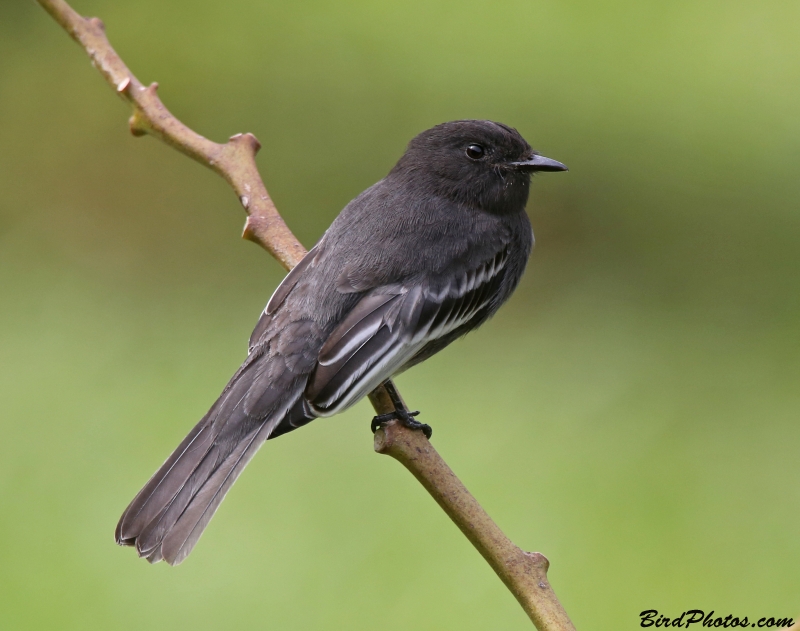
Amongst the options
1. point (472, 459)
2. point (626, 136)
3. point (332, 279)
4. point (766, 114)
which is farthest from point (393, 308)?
point (766, 114)

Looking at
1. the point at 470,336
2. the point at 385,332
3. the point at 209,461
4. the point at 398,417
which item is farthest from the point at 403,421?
the point at 470,336

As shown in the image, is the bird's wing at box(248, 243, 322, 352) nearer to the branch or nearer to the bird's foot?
the branch

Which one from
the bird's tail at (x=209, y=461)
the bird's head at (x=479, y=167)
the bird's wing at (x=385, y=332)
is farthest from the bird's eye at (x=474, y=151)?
the bird's tail at (x=209, y=461)

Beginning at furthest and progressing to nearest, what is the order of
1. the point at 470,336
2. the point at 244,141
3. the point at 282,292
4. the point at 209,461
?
1. the point at 470,336
2. the point at 244,141
3. the point at 282,292
4. the point at 209,461

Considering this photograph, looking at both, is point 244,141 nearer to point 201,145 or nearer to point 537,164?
point 201,145

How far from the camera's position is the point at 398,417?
2801mm

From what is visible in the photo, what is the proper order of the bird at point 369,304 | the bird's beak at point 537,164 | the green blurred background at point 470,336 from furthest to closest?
1. the green blurred background at point 470,336
2. the bird's beak at point 537,164
3. the bird at point 369,304

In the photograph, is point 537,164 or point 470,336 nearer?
point 537,164

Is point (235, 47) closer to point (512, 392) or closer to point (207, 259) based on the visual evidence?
point (207, 259)

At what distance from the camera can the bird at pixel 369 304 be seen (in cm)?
252

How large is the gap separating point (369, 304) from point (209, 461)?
0.61 metres

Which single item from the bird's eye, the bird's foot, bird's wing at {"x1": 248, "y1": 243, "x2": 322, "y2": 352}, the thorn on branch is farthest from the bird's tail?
the bird's eye

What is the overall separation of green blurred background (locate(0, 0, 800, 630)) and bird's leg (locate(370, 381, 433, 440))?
1256 mm

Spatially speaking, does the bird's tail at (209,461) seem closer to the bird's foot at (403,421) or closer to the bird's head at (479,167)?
the bird's foot at (403,421)
